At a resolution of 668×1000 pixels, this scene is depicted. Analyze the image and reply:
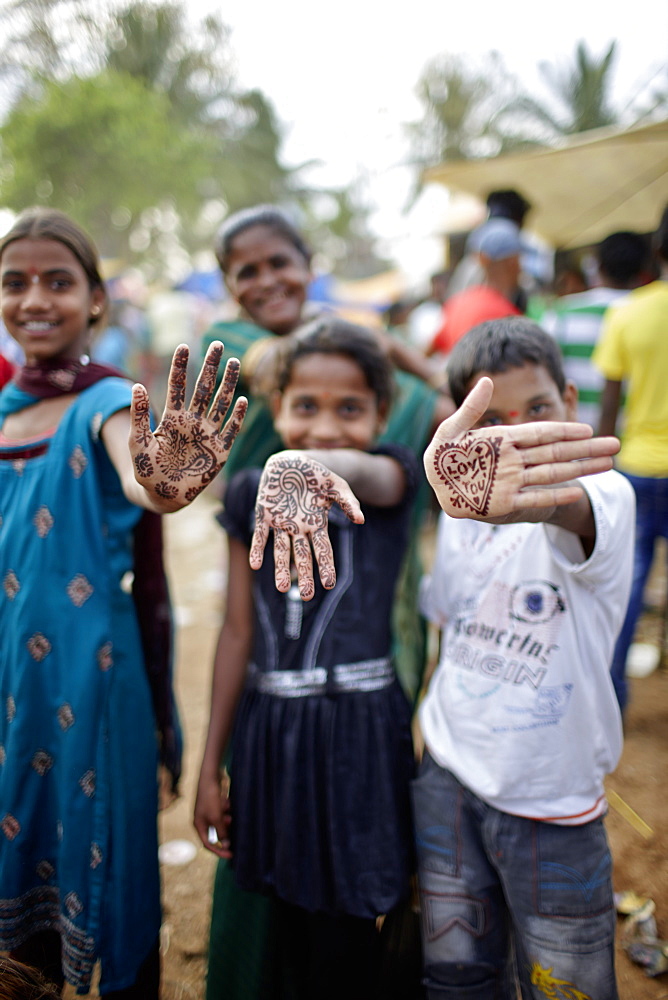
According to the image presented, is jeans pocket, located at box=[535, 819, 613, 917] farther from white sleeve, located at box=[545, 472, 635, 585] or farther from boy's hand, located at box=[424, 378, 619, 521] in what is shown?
boy's hand, located at box=[424, 378, 619, 521]

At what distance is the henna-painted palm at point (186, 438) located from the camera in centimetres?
104

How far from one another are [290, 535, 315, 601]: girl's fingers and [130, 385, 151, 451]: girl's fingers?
292 mm

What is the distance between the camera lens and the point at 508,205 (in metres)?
3.94

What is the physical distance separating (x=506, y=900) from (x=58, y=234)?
1628 mm

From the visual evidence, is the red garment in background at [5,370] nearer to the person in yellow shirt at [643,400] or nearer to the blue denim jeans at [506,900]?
the blue denim jeans at [506,900]

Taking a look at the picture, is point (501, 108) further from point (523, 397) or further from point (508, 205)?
point (523, 397)

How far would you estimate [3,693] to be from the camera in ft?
4.51

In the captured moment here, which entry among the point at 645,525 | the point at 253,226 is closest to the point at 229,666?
the point at 253,226

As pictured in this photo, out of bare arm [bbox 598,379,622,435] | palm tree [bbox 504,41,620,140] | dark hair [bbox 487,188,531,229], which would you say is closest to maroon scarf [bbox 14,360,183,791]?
bare arm [bbox 598,379,622,435]

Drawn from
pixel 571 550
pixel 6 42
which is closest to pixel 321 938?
pixel 571 550

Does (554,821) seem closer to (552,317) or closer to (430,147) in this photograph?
(552,317)

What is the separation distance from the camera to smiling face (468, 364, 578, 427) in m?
1.20

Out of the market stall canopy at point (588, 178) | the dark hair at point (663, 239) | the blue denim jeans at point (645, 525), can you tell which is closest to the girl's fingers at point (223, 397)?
the blue denim jeans at point (645, 525)

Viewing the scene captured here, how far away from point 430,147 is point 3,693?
21221mm
